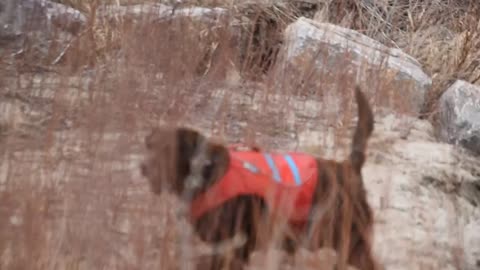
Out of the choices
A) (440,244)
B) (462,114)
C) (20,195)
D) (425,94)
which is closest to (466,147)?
(462,114)

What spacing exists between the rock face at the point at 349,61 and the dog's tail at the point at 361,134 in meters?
1.36

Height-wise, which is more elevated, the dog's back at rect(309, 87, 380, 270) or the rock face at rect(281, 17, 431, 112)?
the rock face at rect(281, 17, 431, 112)

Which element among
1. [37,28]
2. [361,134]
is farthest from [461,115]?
[361,134]

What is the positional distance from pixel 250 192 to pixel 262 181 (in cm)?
4

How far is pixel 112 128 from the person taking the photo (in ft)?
8.39

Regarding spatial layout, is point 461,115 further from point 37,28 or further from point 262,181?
point 262,181

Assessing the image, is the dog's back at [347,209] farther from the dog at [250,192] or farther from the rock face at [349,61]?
the rock face at [349,61]

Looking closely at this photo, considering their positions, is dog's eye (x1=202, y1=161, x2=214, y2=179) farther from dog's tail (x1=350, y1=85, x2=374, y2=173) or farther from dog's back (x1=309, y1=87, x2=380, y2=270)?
dog's tail (x1=350, y1=85, x2=374, y2=173)

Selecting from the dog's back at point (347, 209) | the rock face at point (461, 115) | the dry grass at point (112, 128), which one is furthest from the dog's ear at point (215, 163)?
the rock face at point (461, 115)

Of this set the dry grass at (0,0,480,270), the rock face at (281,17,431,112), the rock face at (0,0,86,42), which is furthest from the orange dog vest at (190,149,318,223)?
the rock face at (0,0,86,42)

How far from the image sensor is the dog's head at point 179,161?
234 centimetres

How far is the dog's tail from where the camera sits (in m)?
2.60

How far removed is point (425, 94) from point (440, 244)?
2075 millimetres

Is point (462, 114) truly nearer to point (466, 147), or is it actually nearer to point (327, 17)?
point (466, 147)
